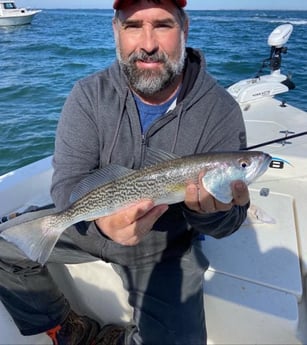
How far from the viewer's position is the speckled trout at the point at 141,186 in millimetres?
1883

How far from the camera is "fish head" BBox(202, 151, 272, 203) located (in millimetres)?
1874

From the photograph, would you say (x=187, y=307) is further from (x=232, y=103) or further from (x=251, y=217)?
(x=232, y=103)

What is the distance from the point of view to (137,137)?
234 centimetres

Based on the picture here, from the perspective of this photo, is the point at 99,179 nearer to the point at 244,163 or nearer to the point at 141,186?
the point at 141,186

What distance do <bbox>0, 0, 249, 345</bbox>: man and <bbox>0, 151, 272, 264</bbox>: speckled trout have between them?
24 centimetres

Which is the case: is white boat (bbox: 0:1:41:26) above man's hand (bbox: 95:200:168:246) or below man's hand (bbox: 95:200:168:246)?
below

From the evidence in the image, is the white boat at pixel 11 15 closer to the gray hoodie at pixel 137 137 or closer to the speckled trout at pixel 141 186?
the gray hoodie at pixel 137 137

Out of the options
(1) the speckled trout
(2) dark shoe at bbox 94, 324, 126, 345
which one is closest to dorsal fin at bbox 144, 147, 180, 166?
(1) the speckled trout

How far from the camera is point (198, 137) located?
7.64 ft

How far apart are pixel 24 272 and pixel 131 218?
1057 mm

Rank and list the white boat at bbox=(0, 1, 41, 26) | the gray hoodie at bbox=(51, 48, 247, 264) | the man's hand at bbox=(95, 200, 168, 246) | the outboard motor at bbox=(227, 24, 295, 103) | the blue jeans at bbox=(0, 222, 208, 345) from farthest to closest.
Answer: the white boat at bbox=(0, 1, 41, 26) < the outboard motor at bbox=(227, 24, 295, 103) < the gray hoodie at bbox=(51, 48, 247, 264) < the blue jeans at bbox=(0, 222, 208, 345) < the man's hand at bbox=(95, 200, 168, 246)

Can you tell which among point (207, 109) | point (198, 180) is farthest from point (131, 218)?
point (207, 109)

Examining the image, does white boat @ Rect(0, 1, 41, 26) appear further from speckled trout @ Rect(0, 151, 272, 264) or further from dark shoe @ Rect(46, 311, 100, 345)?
speckled trout @ Rect(0, 151, 272, 264)

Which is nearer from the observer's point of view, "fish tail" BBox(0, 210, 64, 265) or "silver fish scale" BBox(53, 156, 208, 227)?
"silver fish scale" BBox(53, 156, 208, 227)
